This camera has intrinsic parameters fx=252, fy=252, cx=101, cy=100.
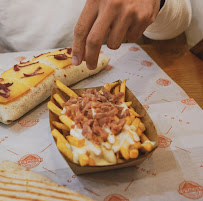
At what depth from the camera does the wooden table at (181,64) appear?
242cm

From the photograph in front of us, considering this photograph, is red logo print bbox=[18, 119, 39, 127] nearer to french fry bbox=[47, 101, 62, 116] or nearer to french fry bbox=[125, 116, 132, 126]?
french fry bbox=[47, 101, 62, 116]

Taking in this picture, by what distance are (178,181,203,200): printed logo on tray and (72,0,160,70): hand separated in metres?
0.94

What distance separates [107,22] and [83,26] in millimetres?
173

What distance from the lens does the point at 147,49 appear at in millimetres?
3107

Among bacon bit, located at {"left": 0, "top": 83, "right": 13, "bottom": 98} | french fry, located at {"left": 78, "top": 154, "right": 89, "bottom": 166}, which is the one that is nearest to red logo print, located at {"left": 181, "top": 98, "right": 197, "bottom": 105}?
french fry, located at {"left": 78, "top": 154, "right": 89, "bottom": 166}

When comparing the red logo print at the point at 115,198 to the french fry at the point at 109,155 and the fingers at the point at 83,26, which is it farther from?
the fingers at the point at 83,26

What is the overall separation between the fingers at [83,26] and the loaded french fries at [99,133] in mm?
308

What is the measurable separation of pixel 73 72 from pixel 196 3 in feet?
6.02

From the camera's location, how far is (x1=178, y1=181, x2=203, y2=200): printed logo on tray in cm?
140

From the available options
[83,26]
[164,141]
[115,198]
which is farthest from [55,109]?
[164,141]

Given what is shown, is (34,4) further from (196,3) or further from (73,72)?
(196,3)

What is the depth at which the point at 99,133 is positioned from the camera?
4.60 feet

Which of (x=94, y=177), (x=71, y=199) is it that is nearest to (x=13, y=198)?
(x=71, y=199)

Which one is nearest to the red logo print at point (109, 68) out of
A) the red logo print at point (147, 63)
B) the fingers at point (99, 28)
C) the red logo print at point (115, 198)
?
the red logo print at point (147, 63)
